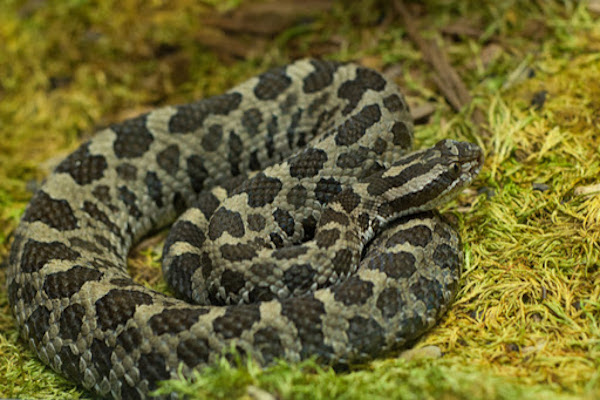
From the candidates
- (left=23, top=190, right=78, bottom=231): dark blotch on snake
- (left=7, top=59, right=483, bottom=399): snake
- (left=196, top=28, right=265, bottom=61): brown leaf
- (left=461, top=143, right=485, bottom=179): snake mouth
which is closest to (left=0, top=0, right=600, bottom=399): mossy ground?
(left=196, top=28, right=265, bottom=61): brown leaf

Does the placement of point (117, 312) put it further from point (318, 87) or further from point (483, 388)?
point (318, 87)

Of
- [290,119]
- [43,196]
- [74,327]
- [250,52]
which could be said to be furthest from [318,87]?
[74,327]

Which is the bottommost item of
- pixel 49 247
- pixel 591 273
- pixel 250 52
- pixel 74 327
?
pixel 591 273

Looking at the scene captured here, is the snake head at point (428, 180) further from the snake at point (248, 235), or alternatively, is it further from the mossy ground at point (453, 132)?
the mossy ground at point (453, 132)

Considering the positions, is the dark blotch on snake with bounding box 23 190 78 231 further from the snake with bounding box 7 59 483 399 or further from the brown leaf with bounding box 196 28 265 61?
the brown leaf with bounding box 196 28 265 61

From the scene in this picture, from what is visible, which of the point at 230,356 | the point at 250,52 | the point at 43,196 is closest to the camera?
the point at 230,356

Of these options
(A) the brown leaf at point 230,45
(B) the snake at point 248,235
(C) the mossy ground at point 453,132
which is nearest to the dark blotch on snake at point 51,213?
(B) the snake at point 248,235

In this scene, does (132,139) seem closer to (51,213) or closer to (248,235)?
(51,213)
